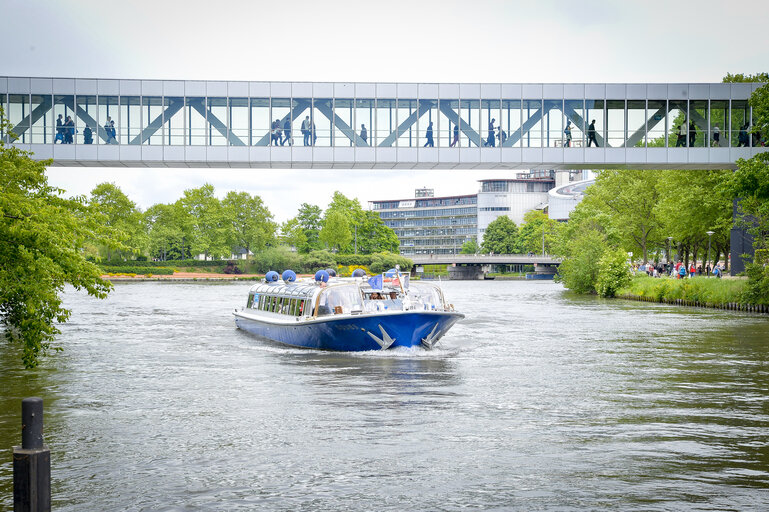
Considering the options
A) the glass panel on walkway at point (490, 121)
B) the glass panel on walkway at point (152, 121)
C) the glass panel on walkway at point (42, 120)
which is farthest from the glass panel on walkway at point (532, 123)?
the glass panel on walkway at point (42, 120)

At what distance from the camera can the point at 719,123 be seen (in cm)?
5166

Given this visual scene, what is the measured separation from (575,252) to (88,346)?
5693 cm

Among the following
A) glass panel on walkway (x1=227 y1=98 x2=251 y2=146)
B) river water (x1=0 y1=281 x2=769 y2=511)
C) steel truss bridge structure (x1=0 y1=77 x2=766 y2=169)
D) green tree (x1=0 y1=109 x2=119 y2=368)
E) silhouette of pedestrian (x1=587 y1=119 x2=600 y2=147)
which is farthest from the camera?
silhouette of pedestrian (x1=587 y1=119 x2=600 y2=147)

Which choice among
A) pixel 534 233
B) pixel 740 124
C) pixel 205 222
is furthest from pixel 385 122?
pixel 534 233

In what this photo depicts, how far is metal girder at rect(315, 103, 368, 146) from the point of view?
4975 centimetres

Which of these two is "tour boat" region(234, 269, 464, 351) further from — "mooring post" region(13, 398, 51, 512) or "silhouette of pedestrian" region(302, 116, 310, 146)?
"mooring post" region(13, 398, 51, 512)

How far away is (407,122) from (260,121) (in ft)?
27.3

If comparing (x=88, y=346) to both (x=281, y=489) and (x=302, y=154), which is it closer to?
(x=302, y=154)

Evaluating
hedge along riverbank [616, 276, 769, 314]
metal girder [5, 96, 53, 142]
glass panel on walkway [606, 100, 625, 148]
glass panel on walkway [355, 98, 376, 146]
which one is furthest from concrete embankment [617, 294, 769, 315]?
metal girder [5, 96, 53, 142]

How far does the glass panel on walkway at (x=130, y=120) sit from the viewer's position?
4934cm

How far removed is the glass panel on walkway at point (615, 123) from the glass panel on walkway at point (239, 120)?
20568mm

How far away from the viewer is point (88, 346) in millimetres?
32812

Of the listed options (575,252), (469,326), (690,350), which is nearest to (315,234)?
(575,252)

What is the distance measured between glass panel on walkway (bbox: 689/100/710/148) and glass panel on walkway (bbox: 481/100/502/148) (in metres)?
11.2
